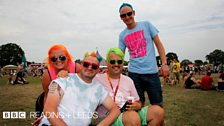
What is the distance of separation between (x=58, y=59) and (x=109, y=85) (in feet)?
2.64

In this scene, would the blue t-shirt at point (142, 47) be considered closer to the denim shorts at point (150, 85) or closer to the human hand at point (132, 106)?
the denim shorts at point (150, 85)

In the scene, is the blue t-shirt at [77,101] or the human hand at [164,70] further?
the human hand at [164,70]

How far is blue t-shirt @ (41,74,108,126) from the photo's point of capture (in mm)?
2582

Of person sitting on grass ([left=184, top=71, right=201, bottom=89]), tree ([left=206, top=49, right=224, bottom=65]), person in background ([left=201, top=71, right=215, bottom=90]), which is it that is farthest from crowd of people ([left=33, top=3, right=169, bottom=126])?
tree ([left=206, top=49, right=224, bottom=65])

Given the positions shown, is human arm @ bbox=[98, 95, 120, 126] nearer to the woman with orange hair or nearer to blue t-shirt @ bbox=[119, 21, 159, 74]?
the woman with orange hair

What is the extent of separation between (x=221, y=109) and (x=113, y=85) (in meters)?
5.33

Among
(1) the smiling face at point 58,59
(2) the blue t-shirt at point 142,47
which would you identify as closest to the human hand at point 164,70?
(2) the blue t-shirt at point 142,47

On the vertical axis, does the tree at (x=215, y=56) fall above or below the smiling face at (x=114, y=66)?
above

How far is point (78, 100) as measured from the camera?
2.63 metres

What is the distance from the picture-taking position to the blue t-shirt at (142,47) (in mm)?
3804

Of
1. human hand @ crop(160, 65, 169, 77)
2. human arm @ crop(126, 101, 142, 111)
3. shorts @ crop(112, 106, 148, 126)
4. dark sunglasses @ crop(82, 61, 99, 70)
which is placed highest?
dark sunglasses @ crop(82, 61, 99, 70)

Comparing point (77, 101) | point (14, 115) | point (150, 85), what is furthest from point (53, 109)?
point (14, 115)

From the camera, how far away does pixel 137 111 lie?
3018 millimetres

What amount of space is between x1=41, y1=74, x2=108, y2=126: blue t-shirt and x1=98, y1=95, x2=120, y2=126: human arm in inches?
4.3
